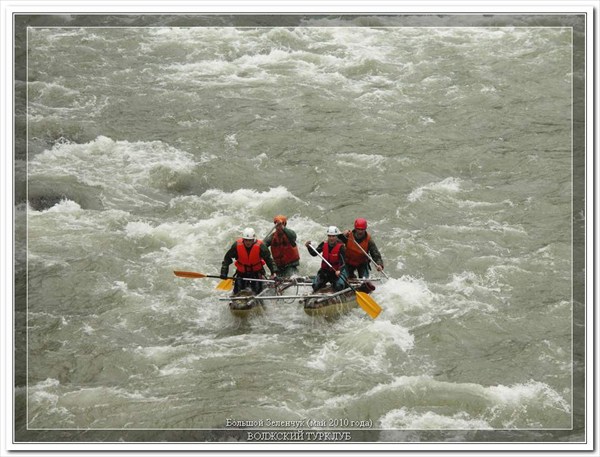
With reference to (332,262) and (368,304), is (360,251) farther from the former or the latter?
(368,304)

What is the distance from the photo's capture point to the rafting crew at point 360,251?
1468 cm

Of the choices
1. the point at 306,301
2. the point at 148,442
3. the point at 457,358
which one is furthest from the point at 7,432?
the point at 457,358

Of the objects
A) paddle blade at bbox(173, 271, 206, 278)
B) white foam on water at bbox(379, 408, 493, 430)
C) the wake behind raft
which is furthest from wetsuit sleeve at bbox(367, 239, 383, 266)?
white foam on water at bbox(379, 408, 493, 430)

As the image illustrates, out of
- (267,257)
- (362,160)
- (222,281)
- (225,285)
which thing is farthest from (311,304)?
(362,160)

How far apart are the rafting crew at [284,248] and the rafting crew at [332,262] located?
1.54 feet

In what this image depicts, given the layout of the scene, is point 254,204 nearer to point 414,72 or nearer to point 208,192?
point 208,192

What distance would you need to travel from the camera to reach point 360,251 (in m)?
14.8

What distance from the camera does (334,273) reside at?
1452 cm

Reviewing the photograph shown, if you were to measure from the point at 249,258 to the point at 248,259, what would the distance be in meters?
0.02

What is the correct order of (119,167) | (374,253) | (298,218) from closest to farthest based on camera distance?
(374,253) → (298,218) → (119,167)

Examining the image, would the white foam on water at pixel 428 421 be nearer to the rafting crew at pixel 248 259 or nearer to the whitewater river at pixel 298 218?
the whitewater river at pixel 298 218

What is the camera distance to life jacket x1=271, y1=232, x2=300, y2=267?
14867mm

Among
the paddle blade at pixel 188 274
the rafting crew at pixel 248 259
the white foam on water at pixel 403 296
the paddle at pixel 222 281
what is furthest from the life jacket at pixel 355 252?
the paddle blade at pixel 188 274
